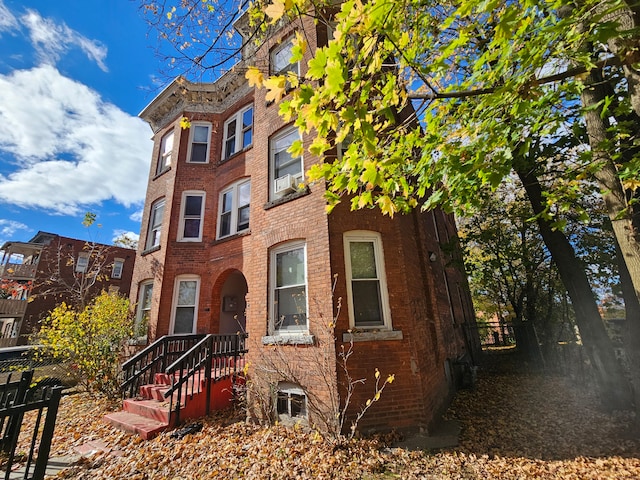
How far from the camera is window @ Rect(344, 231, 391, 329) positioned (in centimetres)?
604

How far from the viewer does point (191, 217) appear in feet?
36.3

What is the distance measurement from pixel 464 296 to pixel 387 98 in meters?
12.8

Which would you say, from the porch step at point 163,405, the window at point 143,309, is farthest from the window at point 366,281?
the window at point 143,309

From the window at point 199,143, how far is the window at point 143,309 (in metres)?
5.37

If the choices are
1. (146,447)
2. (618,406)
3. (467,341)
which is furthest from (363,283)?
(467,341)

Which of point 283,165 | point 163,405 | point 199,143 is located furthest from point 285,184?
point 199,143

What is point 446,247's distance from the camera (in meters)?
9.04

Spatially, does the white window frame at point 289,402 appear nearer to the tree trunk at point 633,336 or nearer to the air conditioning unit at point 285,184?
the air conditioning unit at point 285,184

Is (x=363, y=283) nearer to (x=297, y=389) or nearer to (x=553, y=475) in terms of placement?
(x=297, y=389)

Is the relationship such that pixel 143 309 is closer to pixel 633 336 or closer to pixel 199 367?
pixel 199 367

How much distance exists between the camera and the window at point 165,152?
12586mm

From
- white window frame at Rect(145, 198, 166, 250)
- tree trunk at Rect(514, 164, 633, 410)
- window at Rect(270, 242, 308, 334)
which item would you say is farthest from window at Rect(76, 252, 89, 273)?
tree trunk at Rect(514, 164, 633, 410)

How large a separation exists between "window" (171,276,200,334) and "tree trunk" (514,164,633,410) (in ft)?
33.5

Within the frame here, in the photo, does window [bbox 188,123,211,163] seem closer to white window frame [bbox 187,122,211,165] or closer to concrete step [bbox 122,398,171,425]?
white window frame [bbox 187,122,211,165]
